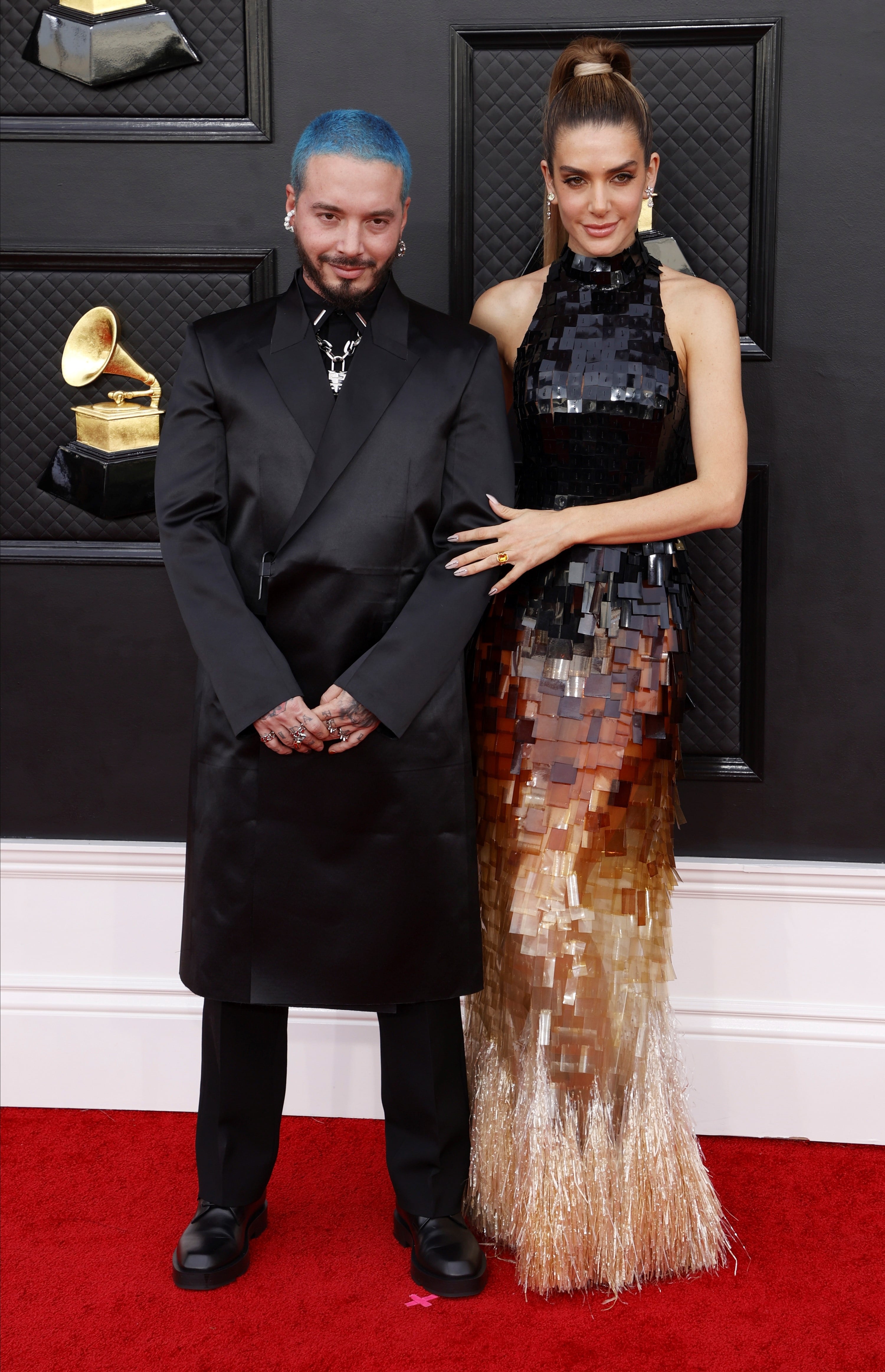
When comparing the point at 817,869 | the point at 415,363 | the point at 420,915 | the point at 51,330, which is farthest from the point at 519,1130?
the point at 51,330

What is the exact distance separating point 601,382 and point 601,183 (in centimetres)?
31

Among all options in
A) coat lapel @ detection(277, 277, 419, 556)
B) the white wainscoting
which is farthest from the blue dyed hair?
the white wainscoting

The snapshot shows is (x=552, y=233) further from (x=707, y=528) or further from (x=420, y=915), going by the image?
(x=420, y=915)

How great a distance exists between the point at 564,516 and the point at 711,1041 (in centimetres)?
128

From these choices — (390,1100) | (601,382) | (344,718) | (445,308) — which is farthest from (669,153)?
(390,1100)

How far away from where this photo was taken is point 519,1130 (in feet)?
6.97

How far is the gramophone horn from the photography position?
2.62 metres

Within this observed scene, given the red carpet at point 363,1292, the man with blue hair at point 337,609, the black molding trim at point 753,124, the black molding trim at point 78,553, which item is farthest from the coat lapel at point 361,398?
the red carpet at point 363,1292

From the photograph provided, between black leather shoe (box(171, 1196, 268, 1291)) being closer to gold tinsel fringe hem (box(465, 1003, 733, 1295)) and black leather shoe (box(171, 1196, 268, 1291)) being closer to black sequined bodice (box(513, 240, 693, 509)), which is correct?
gold tinsel fringe hem (box(465, 1003, 733, 1295))

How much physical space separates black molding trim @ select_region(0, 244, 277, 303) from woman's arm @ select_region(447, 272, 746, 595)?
3.00 feet

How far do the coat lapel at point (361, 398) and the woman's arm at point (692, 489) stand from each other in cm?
25

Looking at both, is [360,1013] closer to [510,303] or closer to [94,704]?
[94,704]

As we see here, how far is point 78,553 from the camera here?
2.71 meters

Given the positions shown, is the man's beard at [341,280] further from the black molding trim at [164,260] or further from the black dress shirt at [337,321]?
the black molding trim at [164,260]
